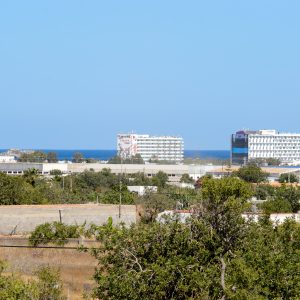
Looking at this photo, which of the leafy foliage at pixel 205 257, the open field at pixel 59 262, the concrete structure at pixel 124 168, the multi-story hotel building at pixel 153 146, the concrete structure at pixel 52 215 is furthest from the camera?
the multi-story hotel building at pixel 153 146

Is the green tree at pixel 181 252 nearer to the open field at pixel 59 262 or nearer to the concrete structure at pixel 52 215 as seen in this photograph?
the open field at pixel 59 262

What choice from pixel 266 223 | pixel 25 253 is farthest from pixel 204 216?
pixel 25 253

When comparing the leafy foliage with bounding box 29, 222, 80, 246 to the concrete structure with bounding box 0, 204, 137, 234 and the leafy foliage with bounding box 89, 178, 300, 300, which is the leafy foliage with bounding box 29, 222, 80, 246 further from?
the leafy foliage with bounding box 89, 178, 300, 300

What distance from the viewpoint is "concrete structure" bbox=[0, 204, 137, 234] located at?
85.3 ft

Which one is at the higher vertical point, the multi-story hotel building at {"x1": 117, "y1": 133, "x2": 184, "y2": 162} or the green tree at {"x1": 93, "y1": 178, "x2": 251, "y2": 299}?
the multi-story hotel building at {"x1": 117, "y1": 133, "x2": 184, "y2": 162}

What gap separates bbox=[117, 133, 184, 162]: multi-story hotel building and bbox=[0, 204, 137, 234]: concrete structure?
349ft

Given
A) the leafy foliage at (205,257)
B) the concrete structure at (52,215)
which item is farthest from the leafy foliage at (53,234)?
the leafy foliage at (205,257)

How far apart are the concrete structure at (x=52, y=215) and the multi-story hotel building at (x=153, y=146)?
106m

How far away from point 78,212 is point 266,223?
10.2 m

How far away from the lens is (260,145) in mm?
129500

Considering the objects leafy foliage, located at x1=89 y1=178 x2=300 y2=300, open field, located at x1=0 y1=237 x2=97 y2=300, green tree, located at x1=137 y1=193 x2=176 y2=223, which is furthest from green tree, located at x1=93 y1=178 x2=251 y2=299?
green tree, located at x1=137 y1=193 x2=176 y2=223

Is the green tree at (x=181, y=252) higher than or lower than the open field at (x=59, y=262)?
higher

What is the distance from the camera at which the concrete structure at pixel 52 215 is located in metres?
26.0

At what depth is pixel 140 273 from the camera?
1459 cm
